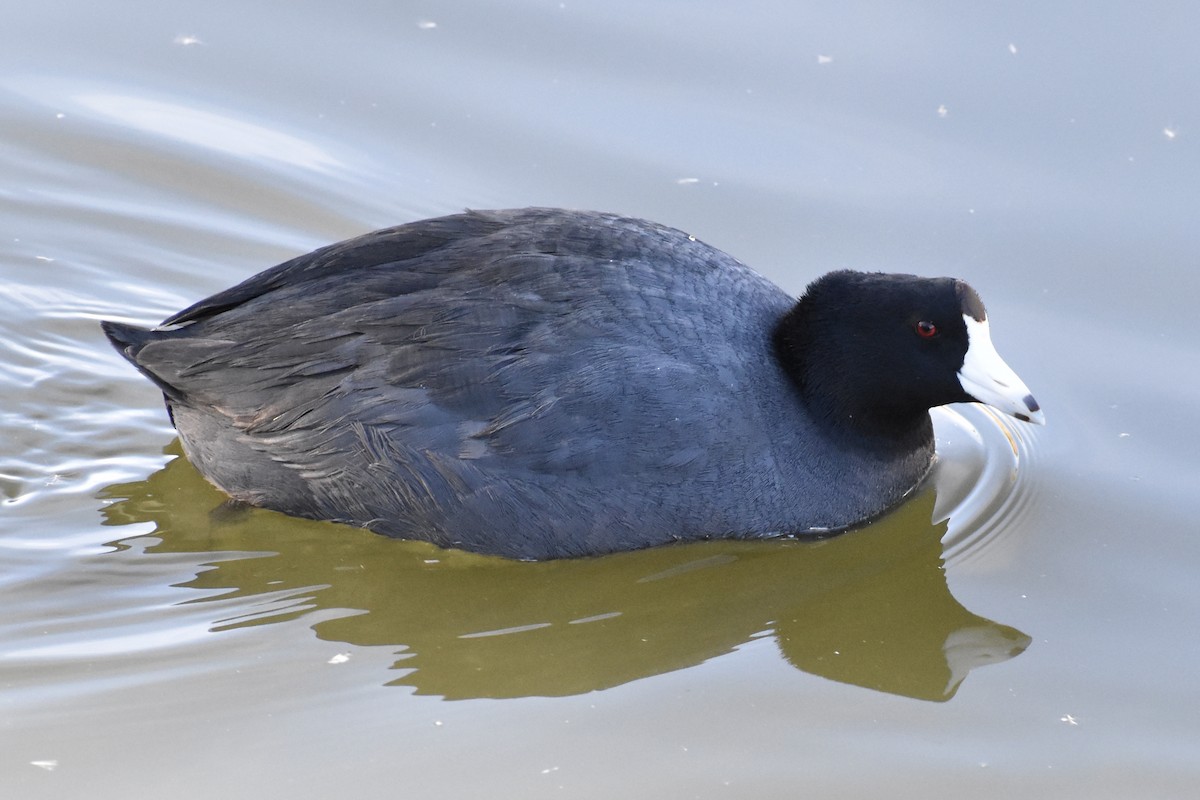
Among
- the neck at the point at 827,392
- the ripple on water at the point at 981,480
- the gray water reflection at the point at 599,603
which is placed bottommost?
the gray water reflection at the point at 599,603

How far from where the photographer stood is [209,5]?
8672 millimetres

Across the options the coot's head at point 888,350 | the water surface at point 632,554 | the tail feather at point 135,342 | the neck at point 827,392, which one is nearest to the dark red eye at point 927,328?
the coot's head at point 888,350

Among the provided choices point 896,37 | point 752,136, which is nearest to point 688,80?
point 752,136

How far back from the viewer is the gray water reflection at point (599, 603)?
5117mm

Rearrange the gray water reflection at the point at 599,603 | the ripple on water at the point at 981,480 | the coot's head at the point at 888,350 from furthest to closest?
1. the ripple on water at the point at 981,480
2. the coot's head at the point at 888,350
3. the gray water reflection at the point at 599,603

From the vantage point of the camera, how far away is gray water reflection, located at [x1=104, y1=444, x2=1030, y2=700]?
5.12 meters

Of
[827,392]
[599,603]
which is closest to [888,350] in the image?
[827,392]

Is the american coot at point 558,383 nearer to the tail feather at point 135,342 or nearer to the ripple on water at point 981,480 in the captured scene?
the tail feather at point 135,342

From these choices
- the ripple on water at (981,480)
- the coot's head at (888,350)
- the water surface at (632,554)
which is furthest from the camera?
the ripple on water at (981,480)

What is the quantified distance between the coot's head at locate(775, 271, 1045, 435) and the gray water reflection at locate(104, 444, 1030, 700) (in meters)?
0.51

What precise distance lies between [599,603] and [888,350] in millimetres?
1391

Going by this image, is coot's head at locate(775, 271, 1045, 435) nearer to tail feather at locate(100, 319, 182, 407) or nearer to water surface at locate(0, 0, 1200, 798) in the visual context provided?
water surface at locate(0, 0, 1200, 798)

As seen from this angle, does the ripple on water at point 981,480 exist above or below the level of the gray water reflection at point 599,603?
above

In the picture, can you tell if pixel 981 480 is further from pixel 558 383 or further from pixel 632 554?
pixel 558 383
